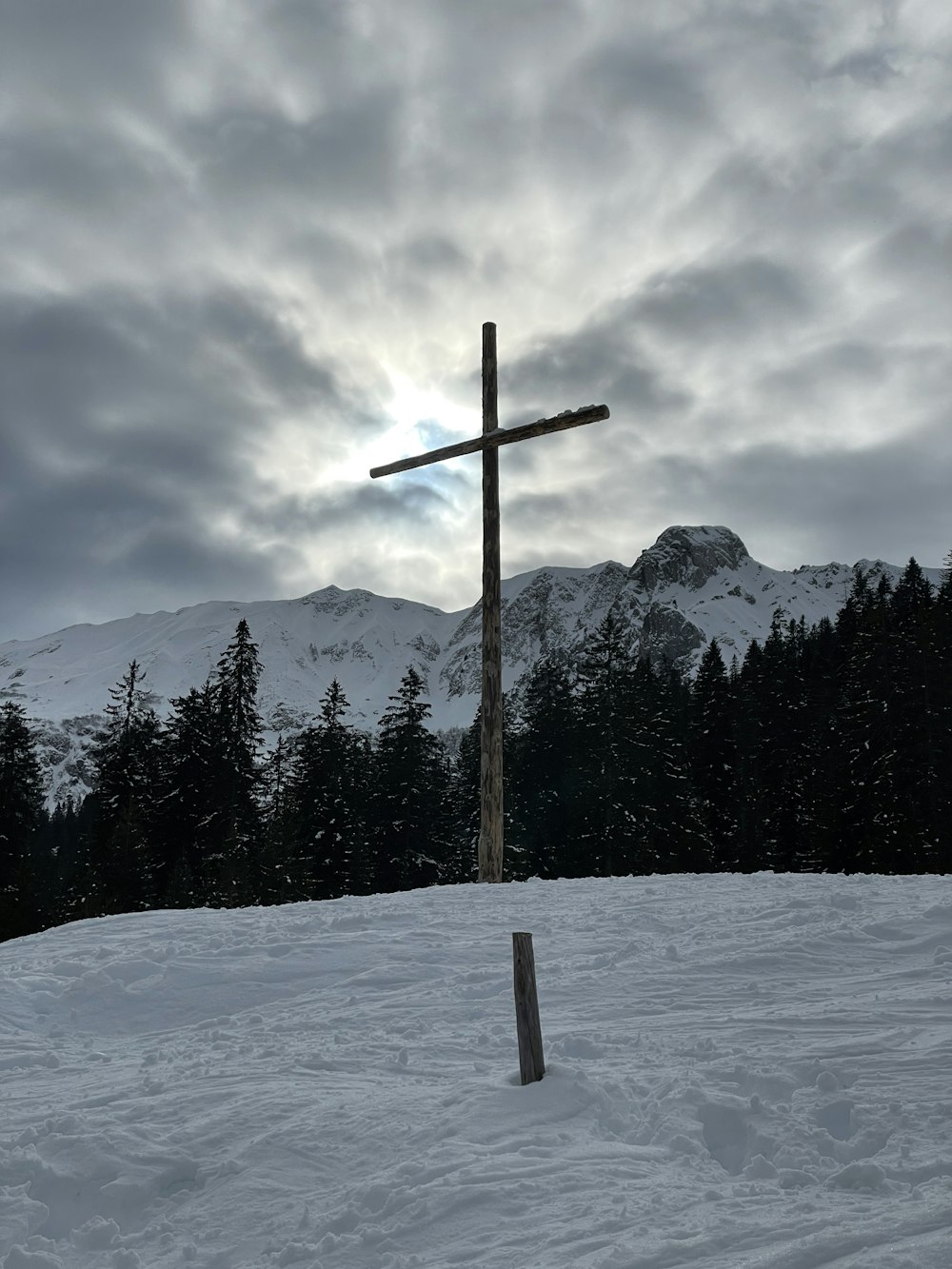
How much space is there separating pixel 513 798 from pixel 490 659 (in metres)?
32.1

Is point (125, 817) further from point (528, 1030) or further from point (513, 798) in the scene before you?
point (528, 1030)

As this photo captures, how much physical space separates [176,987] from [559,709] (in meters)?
41.2

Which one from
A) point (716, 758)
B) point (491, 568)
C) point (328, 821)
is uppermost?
point (491, 568)

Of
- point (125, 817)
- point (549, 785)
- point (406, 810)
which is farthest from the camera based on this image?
point (549, 785)

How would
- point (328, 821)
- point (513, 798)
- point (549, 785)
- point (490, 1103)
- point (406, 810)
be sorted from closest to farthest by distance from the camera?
1. point (490, 1103)
2. point (328, 821)
3. point (406, 810)
4. point (513, 798)
5. point (549, 785)

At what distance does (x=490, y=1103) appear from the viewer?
16.6 feet

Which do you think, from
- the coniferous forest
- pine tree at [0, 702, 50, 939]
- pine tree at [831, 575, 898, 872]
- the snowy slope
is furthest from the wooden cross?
pine tree at [0, 702, 50, 939]

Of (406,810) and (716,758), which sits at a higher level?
(716,758)

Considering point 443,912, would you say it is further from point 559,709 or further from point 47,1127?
point 559,709

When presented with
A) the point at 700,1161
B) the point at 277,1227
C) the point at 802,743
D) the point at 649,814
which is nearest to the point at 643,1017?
the point at 700,1161

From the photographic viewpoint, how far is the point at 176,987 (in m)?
8.07

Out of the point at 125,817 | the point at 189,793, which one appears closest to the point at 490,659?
the point at 125,817

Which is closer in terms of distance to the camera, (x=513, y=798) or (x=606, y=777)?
(x=606, y=777)

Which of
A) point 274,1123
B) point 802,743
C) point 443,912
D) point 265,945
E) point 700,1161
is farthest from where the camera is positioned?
point 802,743
